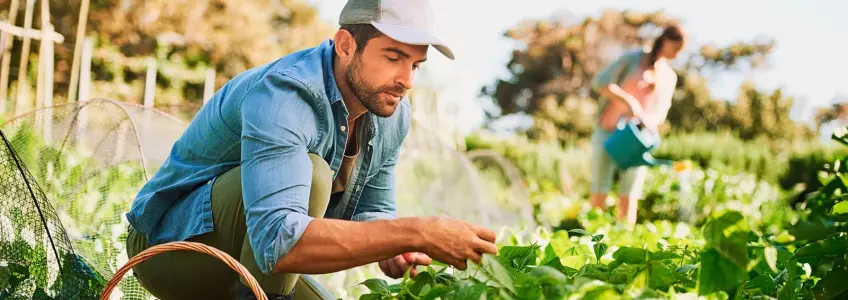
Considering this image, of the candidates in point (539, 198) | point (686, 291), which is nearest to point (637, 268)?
point (686, 291)

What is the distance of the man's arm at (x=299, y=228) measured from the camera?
143cm

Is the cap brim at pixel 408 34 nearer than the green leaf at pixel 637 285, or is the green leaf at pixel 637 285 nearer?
the green leaf at pixel 637 285

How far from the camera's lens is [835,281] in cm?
133

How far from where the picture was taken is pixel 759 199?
6750 millimetres

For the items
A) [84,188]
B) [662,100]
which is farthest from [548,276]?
[662,100]

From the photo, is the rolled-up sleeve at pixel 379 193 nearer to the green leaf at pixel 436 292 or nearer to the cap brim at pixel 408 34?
the cap brim at pixel 408 34

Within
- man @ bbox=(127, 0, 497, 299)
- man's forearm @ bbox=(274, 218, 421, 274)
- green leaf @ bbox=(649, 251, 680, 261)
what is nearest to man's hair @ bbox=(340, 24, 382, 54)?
man @ bbox=(127, 0, 497, 299)

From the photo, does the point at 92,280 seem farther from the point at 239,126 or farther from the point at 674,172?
the point at 674,172

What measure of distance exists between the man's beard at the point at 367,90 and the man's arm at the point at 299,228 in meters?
0.18

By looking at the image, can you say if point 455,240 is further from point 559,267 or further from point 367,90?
point 367,90

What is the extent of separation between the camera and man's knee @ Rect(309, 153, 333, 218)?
167cm

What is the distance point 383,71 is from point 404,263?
38 centimetres

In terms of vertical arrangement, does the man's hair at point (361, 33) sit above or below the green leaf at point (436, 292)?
above

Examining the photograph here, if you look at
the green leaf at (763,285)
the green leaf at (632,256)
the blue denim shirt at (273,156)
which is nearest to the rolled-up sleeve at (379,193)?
the blue denim shirt at (273,156)
